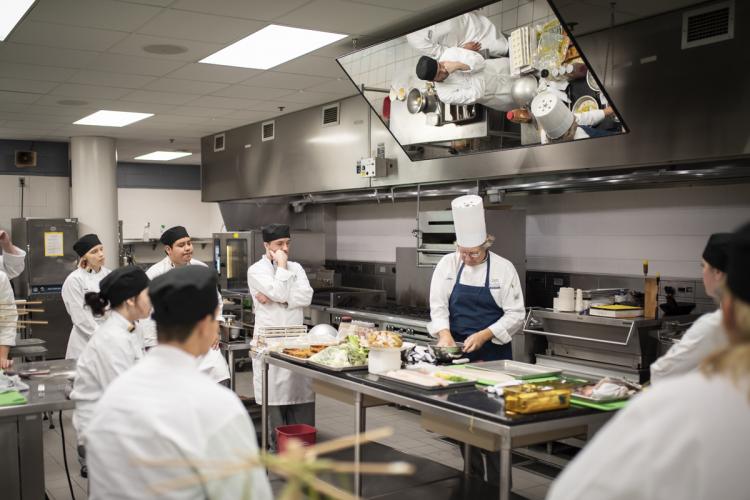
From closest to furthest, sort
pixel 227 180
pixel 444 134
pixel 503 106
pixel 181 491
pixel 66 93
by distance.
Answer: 1. pixel 181 491
2. pixel 503 106
3. pixel 444 134
4. pixel 66 93
5. pixel 227 180

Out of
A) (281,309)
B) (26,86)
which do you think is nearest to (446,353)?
(281,309)

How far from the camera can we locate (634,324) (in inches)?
173

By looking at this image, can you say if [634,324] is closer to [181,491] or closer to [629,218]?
[629,218]

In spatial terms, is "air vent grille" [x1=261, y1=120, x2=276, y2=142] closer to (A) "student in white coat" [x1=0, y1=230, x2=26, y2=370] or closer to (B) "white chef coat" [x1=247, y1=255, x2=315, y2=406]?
(B) "white chef coat" [x1=247, y1=255, x2=315, y2=406]

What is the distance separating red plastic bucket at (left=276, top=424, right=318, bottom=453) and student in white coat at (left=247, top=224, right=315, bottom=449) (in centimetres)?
53

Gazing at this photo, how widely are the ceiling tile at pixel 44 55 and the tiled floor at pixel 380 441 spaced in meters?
3.02

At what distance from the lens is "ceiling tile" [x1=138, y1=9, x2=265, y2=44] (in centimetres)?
459

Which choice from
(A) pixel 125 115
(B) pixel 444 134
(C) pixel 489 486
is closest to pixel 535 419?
(C) pixel 489 486

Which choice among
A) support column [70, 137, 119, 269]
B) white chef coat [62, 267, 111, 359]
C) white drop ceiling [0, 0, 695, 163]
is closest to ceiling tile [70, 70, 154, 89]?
white drop ceiling [0, 0, 695, 163]

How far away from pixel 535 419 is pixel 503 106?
216 centimetres

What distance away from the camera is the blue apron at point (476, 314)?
4.32 metres

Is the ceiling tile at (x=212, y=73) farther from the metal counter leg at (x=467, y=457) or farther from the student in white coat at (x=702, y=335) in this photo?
the student in white coat at (x=702, y=335)

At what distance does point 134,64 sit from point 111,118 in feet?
9.52

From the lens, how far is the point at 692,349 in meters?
2.66
